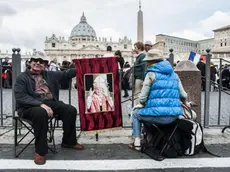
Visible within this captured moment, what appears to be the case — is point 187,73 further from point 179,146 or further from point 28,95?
point 28,95

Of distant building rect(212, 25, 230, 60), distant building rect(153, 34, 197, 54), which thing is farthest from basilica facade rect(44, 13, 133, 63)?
distant building rect(212, 25, 230, 60)

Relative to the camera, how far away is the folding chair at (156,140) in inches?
163

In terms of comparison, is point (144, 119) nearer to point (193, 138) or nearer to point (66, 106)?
point (193, 138)

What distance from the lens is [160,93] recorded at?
4.11 metres

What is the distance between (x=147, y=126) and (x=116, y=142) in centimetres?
77

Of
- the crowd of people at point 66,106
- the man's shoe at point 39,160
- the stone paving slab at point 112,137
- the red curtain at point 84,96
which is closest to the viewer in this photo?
the man's shoe at point 39,160

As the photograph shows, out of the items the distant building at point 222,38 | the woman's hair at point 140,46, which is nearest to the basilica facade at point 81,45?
the distant building at point 222,38

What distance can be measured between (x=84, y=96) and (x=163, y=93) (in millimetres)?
1334

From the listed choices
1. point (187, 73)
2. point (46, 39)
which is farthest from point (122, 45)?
point (187, 73)

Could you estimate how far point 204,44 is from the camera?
147 m

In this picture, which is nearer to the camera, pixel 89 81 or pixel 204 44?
pixel 89 81

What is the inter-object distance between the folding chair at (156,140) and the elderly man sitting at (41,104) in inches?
41.6

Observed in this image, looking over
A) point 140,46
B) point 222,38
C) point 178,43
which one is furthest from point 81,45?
point 140,46

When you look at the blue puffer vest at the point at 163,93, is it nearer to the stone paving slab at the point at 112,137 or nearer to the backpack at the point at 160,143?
the backpack at the point at 160,143
